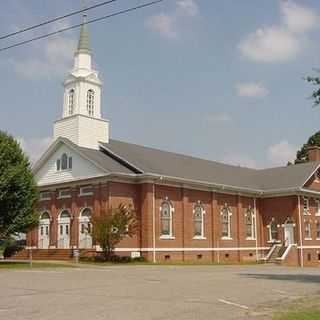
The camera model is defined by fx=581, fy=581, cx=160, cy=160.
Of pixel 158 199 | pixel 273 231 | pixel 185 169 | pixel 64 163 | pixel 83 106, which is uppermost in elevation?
pixel 83 106

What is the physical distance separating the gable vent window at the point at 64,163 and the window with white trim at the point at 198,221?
430 inches

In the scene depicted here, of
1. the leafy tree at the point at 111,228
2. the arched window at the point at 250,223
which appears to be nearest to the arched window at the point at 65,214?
the leafy tree at the point at 111,228

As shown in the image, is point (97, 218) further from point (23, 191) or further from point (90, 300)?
point (90, 300)

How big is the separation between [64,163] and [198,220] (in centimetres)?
1205

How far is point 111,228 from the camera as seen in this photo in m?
40.2

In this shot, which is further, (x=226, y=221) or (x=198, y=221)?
(x=226, y=221)

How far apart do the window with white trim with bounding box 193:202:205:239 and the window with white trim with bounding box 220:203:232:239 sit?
2.85m

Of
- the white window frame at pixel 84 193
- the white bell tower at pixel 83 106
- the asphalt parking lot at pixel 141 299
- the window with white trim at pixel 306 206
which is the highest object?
the white bell tower at pixel 83 106

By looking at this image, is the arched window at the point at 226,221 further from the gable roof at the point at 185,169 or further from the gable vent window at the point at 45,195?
the gable vent window at the point at 45,195

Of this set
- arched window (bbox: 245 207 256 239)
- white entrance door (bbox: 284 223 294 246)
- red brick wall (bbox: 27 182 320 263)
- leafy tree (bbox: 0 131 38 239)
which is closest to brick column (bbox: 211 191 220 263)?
red brick wall (bbox: 27 182 320 263)

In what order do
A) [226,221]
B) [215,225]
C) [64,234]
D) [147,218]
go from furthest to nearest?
[226,221], [215,225], [64,234], [147,218]

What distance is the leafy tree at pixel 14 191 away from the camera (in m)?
36.7

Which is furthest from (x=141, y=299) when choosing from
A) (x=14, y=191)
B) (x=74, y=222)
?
(x=74, y=222)

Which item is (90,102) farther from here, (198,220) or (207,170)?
(198,220)
